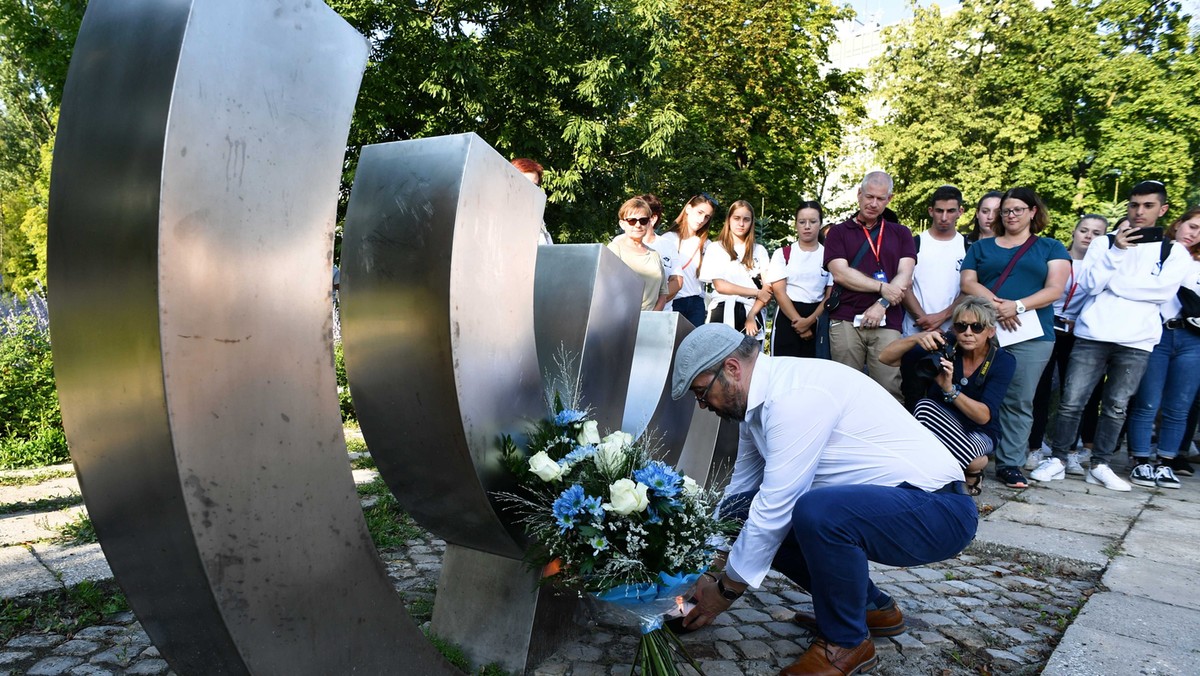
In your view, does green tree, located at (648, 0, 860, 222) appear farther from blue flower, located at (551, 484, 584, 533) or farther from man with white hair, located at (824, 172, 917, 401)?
blue flower, located at (551, 484, 584, 533)

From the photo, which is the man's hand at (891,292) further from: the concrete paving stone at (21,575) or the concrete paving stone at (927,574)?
the concrete paving stone at (21,575)

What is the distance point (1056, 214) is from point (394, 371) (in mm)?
28958

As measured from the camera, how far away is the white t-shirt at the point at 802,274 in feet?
24.7

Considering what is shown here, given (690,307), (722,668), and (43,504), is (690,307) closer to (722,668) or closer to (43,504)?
(722,668)

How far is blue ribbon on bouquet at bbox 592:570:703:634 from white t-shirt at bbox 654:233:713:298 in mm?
4755

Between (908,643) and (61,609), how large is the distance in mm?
3862

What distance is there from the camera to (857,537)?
133 inches

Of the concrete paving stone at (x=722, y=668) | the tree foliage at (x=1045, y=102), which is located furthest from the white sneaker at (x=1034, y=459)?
the tree foliage at (x=1045, y=102)

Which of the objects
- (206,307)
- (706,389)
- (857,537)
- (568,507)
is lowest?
(857,537)

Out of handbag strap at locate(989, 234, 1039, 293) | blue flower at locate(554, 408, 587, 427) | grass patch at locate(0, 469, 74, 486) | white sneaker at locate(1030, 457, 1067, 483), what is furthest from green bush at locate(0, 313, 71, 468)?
white sneaker at locate(1030, 457, 1067, 483)

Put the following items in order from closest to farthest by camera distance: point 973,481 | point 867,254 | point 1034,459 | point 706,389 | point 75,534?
point 706,389
point 75,534
point 973,481
point 867,254
point 1034,459

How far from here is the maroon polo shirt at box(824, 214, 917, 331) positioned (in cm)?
694

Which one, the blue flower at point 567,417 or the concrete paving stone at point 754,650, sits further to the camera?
the concrete paving stone at point 754,650

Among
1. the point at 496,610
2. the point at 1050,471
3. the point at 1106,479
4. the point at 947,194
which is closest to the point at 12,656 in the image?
the point at 496,610
